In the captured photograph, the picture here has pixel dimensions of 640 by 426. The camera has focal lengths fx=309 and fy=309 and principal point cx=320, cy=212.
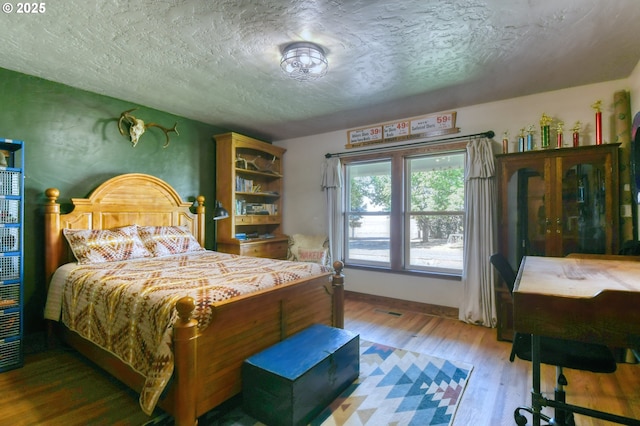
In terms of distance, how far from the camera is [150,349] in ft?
5.55

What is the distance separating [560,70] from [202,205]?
13.1 feet

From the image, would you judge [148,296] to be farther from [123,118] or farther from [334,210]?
[334,210]

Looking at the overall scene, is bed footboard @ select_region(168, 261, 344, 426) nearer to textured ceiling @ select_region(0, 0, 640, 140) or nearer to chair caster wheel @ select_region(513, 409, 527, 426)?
chair caster wheel @ select_region(513, 409, 527, 426)

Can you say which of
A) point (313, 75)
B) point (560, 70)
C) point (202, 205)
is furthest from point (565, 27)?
point (202, 205)

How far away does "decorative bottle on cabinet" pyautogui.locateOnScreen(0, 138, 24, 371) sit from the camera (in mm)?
2301

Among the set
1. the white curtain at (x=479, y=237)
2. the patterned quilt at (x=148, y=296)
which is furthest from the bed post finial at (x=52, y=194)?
the white curtain at (x=479, y=237)

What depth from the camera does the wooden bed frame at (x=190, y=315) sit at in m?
1.55

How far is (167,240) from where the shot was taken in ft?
10.9

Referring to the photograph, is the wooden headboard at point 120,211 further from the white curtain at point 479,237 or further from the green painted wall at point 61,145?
the white curtain at point 479,237

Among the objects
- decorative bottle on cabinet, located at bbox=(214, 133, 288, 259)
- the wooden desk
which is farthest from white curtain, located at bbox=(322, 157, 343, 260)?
the wooden desk

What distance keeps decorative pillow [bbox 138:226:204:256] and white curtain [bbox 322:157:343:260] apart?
Result: 1747 mm

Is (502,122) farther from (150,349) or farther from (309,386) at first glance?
(150,349)

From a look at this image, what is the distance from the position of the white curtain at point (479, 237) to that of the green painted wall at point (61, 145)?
11.7 feet

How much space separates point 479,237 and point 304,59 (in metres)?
2.54
